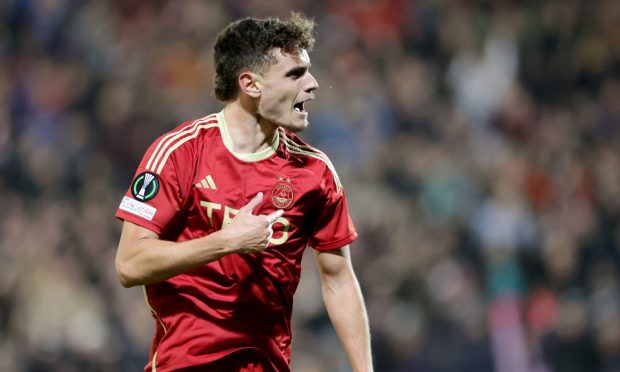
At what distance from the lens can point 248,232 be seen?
3.51m

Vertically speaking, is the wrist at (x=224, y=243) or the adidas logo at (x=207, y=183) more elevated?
the adidas logo at (x=207, y=183)

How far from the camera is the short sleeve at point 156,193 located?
3727 millimetres

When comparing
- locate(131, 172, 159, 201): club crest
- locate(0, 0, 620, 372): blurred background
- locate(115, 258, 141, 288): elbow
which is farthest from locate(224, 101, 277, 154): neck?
locate(0, 0, 620, 372): blurred background

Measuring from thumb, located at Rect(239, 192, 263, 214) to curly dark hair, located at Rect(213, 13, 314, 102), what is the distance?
1.82 feet

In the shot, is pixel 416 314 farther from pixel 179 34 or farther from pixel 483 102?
pixel 179 34

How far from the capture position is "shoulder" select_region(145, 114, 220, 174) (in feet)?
12.4

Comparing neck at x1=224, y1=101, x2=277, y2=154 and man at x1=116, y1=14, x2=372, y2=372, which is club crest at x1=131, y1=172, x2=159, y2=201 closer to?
man at x1=116, y1=14, x2=372, y2=372

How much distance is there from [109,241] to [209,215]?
15.4 ft

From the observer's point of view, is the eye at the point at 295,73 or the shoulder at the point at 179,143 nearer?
the shoulder at the point at 179,143

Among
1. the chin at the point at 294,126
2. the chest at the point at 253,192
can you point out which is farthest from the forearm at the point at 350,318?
the chin at the point at 294,126

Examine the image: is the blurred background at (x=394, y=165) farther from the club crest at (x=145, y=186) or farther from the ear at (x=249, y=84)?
the club crest at (x=145, y=186)

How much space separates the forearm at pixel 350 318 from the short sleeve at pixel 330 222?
0.53ft

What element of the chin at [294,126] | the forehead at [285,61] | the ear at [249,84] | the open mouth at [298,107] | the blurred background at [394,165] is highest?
the forehead at [285,61]

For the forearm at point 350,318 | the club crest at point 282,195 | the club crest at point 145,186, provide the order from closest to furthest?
the club crest at point 145,186 → the club crest at point 282,195 → the forearm at point 350,318
